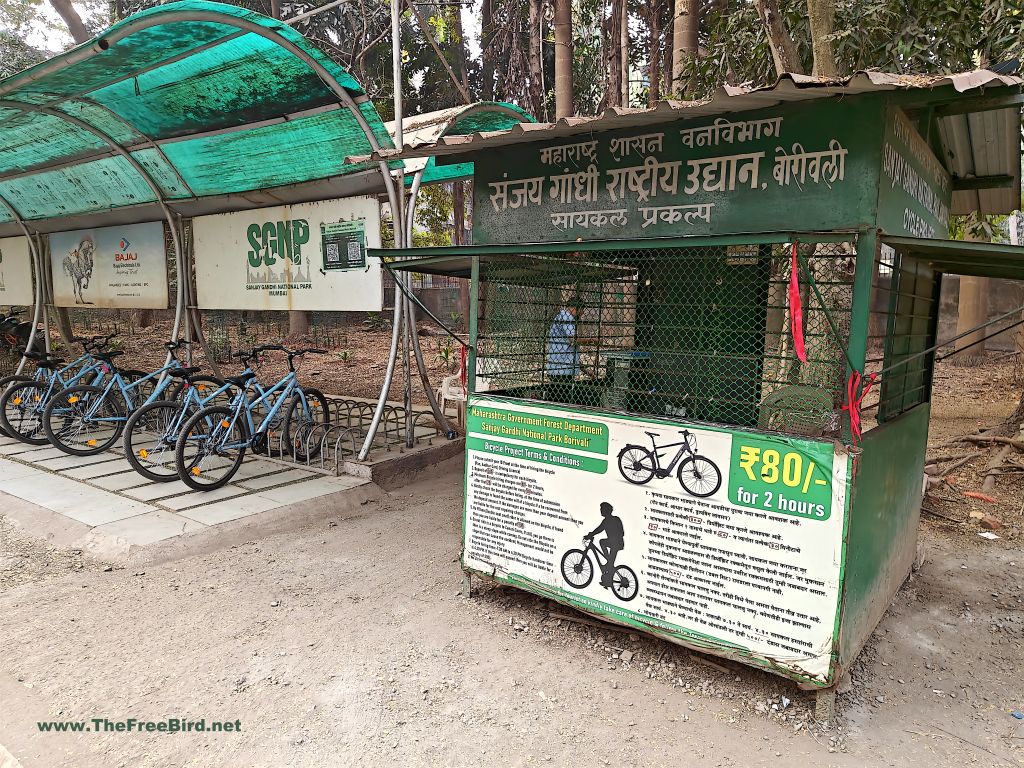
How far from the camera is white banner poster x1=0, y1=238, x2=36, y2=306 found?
33.5ft

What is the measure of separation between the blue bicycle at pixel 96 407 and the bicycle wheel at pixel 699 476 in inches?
187

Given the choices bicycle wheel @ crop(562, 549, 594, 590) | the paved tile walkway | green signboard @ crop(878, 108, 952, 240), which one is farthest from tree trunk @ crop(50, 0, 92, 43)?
green signboard @ crop(878, 108, 952, 240)

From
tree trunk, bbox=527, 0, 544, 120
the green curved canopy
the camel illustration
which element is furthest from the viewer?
tree trunk, bbox=527, 0, 544, 120

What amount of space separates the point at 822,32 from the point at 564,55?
4427mm

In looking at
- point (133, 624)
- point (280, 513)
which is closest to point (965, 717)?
point (133, 624)

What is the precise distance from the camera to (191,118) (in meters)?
6.16

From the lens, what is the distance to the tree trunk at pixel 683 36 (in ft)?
24.2

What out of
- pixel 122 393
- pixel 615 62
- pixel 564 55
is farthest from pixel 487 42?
pixel 122 393

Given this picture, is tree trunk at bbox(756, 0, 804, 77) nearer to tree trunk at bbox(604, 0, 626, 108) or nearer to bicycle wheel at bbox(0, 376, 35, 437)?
tree trunk at bbox(604, 0, 626, 108)

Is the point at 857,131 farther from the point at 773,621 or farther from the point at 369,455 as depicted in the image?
the point at 369,455

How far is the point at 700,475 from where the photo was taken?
2883 millimetres

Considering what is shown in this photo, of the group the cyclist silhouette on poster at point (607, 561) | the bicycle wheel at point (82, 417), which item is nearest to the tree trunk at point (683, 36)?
the cyclist silhouette on poster at point (607, 561)

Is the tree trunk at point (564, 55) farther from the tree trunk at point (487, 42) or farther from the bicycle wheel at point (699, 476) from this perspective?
the bicycle wheel at point (699, 476)

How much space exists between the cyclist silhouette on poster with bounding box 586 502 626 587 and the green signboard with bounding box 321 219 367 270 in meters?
3.88
